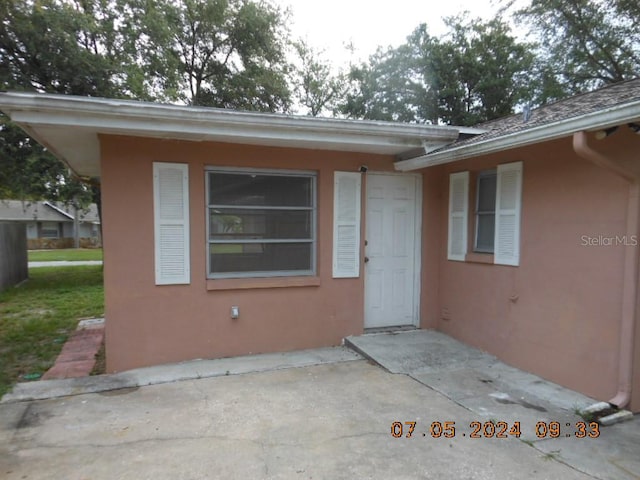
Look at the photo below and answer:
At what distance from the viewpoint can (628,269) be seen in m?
3.08

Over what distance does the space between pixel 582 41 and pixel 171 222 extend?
13700 millimetres

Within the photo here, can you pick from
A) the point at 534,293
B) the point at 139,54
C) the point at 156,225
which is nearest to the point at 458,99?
the point at 139,54

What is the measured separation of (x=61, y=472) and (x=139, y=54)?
40.5 feet

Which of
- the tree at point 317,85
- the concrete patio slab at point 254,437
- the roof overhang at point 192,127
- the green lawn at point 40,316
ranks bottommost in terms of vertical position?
the green lawn at point 40,316

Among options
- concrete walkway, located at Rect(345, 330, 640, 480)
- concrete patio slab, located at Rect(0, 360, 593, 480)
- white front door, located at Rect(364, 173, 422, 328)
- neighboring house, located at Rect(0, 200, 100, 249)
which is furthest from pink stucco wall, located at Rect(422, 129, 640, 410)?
neighboring house, located at Rect(0, 200, 100, 249)

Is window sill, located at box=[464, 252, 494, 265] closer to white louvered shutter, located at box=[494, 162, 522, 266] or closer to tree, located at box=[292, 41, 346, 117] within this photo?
white louvered shutter, located at box=[494, 162, 522, 266]

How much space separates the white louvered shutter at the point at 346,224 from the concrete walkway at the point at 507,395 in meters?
0.93

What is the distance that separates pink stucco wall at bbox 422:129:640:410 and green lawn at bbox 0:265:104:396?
511 cm

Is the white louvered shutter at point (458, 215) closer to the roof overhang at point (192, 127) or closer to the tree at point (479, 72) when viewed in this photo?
the roof overhang at point (192, 127)

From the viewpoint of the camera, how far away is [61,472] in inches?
91.7

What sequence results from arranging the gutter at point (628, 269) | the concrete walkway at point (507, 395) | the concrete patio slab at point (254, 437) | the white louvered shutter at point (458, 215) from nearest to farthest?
the concrete patio slab at point (254, 437)
the concrete walkway at point (507, 395)
the gutter at point (628, 269)
the white louvered shutter at point (458, 215)

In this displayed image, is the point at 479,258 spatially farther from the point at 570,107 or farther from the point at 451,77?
the point at 451,77

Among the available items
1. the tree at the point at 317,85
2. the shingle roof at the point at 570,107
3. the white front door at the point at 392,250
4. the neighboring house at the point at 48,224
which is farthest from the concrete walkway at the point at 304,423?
the neighboring house at the point at 48,224

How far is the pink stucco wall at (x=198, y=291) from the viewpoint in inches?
159
